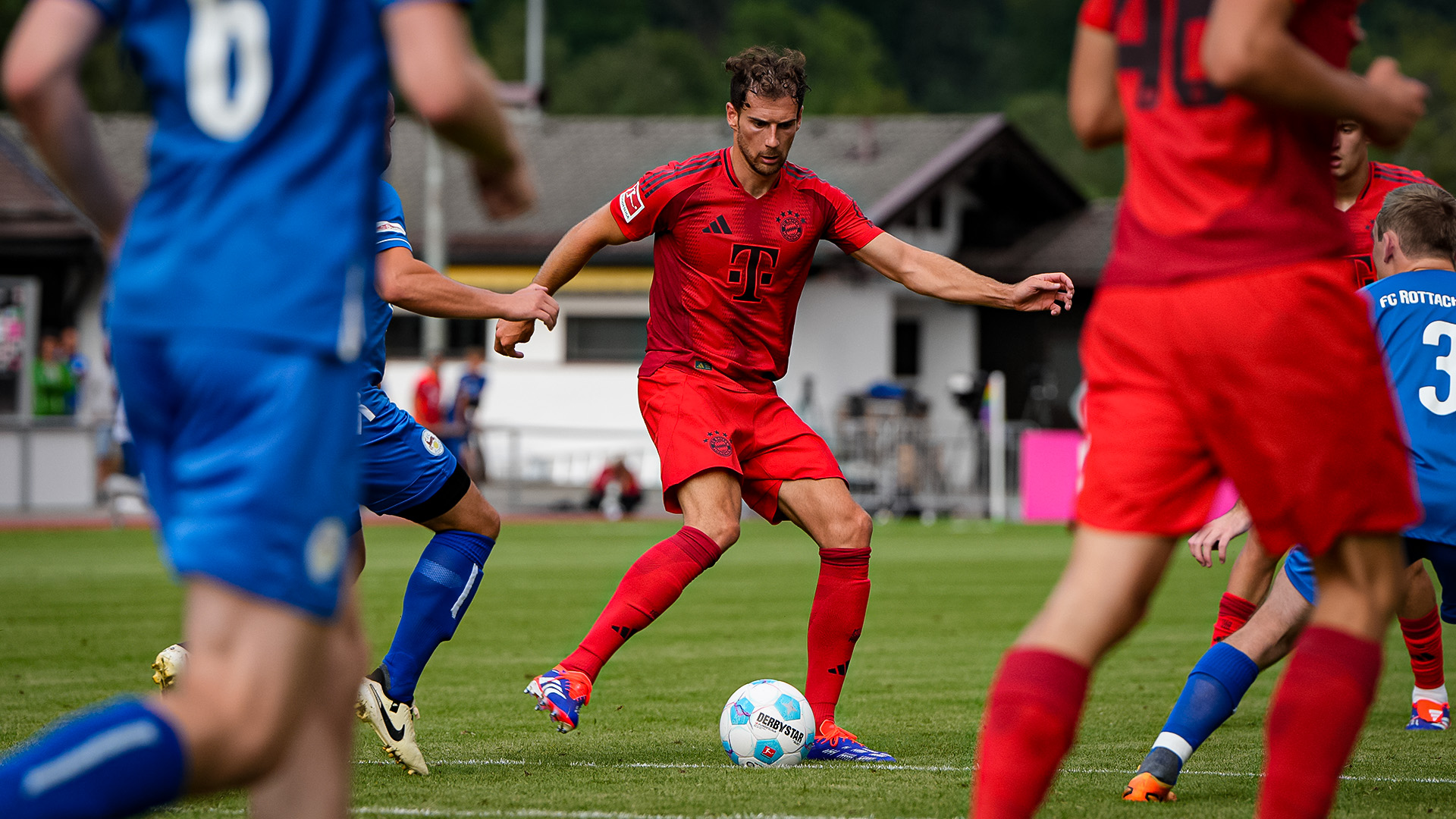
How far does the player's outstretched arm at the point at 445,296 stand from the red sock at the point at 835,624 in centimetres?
170

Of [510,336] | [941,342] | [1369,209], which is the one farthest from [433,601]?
[941,342]

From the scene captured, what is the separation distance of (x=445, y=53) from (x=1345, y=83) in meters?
1.65

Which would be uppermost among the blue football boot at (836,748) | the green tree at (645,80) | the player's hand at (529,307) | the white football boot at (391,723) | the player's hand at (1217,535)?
the green tree at (645,80)

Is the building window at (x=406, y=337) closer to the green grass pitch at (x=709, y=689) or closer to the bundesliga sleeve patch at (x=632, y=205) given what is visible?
the green grass pitch at (x=709, y=689)

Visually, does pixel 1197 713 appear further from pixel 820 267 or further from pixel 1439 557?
pixel 820 267

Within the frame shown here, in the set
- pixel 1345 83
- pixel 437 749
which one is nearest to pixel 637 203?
pixel 437 749

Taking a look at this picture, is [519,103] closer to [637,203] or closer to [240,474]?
[637,203]

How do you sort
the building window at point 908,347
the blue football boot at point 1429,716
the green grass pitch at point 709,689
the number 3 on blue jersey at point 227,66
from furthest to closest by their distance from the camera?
the building window at point 908,347, the blue football boot at point 1429,716, the green grass pitch at point 709,689, the number 3 on blue jersey at point 227,66

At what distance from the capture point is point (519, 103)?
3891 cm

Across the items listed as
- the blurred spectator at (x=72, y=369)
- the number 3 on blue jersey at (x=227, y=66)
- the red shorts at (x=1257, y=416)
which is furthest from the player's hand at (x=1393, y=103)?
the blurred spectator at (x=72, y=369)

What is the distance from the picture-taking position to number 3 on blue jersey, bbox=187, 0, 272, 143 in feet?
8.39

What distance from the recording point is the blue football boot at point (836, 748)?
5508 mm

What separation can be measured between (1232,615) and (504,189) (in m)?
3.89

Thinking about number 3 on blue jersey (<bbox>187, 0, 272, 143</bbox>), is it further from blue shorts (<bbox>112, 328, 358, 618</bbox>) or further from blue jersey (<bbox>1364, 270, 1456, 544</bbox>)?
blue jersey (<bbox>1364, 270, 1456, 544</bbox>)
